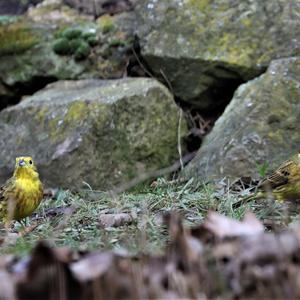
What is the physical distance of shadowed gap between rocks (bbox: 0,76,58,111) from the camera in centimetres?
999

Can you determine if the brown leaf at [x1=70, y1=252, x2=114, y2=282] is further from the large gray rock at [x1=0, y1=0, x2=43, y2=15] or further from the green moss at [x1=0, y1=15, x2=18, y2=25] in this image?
the large gray rock at [x1=0, y1=0, x2=43, y2=15]

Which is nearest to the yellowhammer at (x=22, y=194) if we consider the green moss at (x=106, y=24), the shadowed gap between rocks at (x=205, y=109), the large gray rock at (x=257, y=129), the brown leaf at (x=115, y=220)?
the brown leaf at (x=115, y=220)

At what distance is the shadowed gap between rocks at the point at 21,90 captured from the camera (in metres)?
9.99

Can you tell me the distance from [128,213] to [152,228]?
0.87 metres

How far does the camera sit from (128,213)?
5867mm

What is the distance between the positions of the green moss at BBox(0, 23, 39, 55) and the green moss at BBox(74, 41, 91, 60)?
0.69m

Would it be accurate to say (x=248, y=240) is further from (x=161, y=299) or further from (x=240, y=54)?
(x=240, y=54)

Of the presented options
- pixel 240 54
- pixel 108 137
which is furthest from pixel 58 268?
pixel 240 54

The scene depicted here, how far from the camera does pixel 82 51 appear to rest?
963 centimetres

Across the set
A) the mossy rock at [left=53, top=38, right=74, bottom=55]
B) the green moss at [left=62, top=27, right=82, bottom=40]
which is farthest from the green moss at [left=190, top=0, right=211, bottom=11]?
the mossy rock at [left=53, top=38, right=74, bottom=55]

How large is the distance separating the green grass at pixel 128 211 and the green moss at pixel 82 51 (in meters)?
2.58

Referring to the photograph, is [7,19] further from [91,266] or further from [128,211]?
[91,266]

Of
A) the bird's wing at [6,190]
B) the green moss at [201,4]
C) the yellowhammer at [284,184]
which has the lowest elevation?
the green moss at [201,4]

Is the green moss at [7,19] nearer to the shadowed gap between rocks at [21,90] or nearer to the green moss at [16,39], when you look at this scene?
the green moss at [16,39]
